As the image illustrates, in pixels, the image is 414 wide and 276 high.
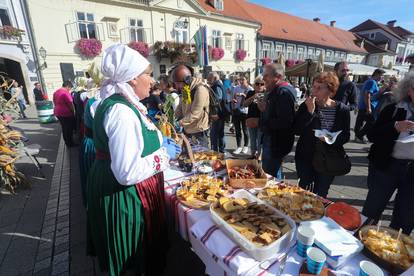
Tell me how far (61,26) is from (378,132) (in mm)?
14861

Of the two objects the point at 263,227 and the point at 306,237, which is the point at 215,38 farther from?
the point at 306,237

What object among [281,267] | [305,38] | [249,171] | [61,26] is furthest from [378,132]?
[305,38]

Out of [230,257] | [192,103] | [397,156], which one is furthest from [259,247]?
[192,103]

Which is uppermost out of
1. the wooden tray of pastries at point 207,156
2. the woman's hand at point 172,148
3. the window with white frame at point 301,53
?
the window with white frame at point 301,53

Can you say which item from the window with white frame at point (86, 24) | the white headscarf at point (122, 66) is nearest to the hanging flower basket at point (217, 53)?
the window with white frame at point (86, 24)

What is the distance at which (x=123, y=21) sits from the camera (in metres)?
13.6

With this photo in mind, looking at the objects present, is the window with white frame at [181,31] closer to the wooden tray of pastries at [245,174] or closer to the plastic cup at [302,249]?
the wooden tray of pastries at [245,174]

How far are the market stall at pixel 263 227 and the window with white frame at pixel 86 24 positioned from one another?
46.3ft

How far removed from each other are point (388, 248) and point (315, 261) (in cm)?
44

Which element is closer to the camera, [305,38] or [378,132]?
[378,132]

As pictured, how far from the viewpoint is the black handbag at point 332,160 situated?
6.92ft

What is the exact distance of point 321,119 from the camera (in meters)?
2.15

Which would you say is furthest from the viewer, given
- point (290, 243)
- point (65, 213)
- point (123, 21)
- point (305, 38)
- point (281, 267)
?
point (305, 38)

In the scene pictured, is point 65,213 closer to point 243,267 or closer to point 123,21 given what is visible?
point 243,267
